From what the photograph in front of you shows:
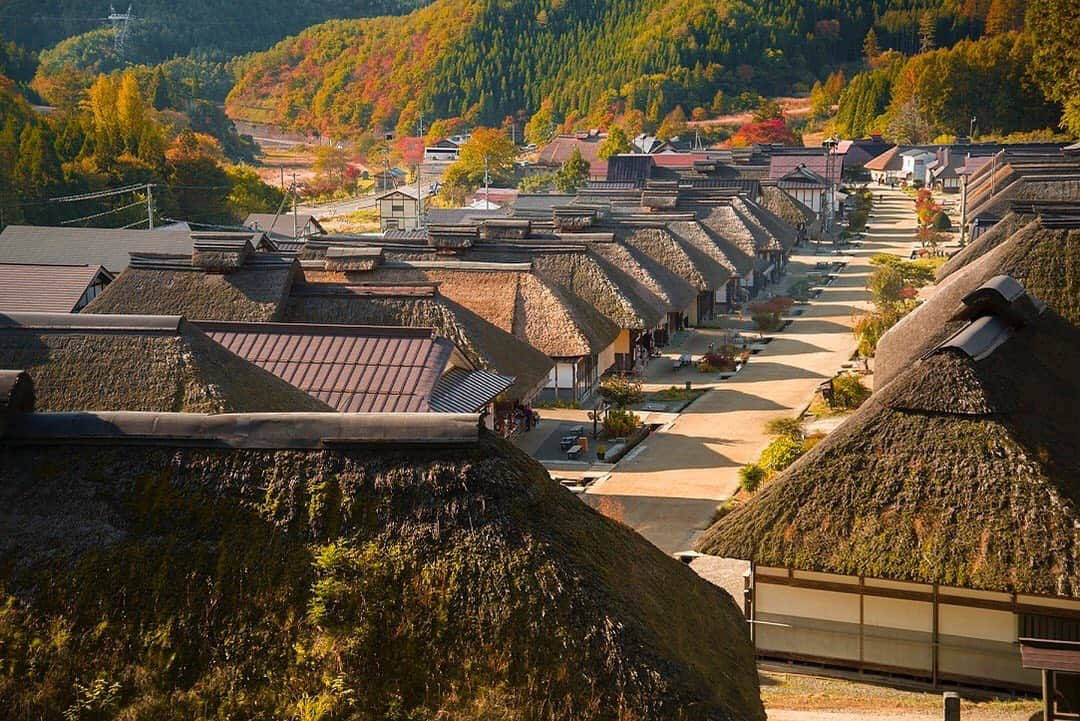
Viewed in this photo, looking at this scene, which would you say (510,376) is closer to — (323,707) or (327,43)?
(323,707)

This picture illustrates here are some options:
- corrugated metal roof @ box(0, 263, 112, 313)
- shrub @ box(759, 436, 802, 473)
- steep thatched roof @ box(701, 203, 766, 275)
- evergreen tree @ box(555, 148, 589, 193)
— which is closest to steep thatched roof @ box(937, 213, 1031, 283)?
shrub @ box(759, 436, 802, 473)

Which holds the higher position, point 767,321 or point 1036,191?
point 1036,191

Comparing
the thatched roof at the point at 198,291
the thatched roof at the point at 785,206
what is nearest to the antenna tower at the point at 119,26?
the thatched roof at the point at 785,206

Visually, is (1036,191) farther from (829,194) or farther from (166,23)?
(166,23)

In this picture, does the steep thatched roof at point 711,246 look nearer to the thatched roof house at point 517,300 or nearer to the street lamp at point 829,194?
the thatched roof house at point 517,300

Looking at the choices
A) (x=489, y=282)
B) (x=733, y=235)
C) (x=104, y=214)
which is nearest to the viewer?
(x=489, y=282)

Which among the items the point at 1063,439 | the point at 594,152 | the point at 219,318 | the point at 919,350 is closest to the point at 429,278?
the point at 219,318

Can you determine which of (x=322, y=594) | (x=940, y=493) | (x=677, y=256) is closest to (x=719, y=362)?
(x=677, y=256)
